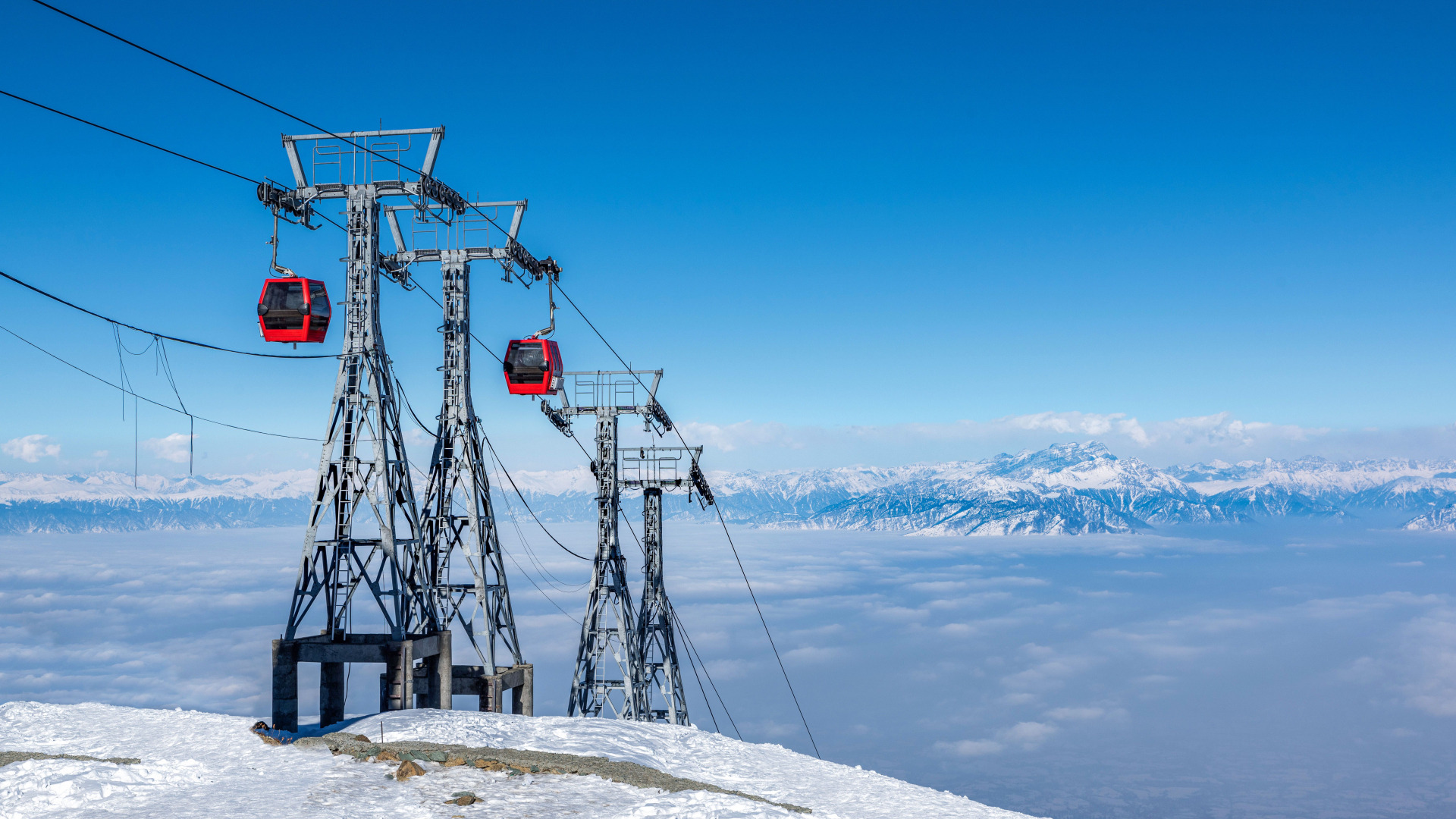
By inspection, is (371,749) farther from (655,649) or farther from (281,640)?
(655,649)

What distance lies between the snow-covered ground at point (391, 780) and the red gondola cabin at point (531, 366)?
14.4 m

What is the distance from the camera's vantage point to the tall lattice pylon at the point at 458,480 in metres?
33.7

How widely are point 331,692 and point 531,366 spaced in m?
14.4

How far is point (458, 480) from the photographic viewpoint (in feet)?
113

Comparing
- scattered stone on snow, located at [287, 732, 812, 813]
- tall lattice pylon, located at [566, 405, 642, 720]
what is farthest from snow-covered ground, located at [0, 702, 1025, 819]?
tall lattice pylon, located at [566, 405, 642, 720]

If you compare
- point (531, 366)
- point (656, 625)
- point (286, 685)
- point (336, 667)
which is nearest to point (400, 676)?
point (336, 667)

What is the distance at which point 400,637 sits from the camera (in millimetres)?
25875

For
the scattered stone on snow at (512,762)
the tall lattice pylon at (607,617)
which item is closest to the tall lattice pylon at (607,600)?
the tall lattice pylon at (607,617)

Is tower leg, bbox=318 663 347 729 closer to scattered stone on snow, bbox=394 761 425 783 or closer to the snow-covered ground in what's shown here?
the snow-covered ground

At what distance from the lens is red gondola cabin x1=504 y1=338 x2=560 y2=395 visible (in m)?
35.9

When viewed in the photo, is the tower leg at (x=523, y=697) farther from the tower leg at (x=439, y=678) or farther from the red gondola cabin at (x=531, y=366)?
the red gondola cabin at (x=531, y=366)

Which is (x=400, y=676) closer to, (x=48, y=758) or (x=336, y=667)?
(x=336, y=667)

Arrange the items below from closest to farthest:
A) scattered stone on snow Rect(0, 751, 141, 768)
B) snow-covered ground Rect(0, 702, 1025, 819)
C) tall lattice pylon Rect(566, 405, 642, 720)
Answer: snow-covered ground Rect(0, 702, 1025, 819)
scattered stone on snow Rect(0, 751, 141, 768)
tall lattice pylon Rect(566, 405, 642, 720)

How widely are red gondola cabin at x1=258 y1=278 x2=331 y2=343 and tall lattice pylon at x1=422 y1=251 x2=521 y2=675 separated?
8.33m
